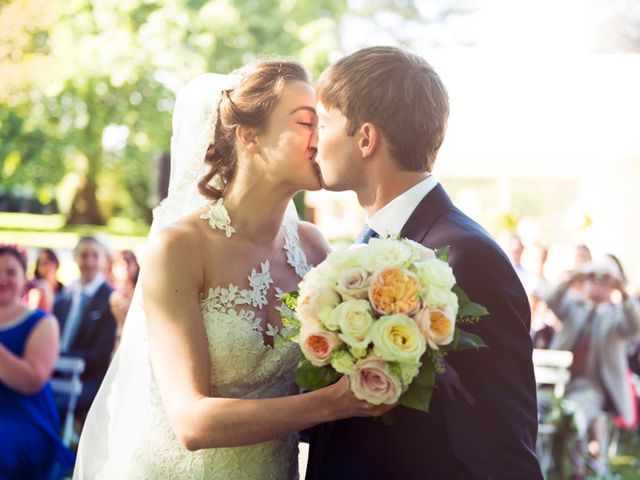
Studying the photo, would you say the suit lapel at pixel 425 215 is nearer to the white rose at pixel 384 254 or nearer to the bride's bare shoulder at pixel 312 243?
the white rose at pixel 384 254

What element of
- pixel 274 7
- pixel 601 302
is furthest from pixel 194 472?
pixel 274 7

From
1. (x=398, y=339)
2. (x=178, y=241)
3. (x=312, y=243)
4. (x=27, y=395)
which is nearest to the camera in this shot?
(x=398, y=339)

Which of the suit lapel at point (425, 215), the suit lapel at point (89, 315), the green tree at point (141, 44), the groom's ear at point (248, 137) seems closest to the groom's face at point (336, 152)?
the suit lapel at point (425, 215)

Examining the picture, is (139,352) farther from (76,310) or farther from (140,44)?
(140,44)

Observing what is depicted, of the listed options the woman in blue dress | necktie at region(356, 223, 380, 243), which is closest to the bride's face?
necktie at region(356, 223, 380, 243)

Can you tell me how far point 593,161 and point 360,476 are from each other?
10344mm

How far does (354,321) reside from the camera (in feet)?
7.34

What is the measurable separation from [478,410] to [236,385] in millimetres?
927

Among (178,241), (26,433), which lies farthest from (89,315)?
(178,241)

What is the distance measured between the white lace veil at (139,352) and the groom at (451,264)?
67 cm

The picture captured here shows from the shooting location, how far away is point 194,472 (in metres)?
3.22

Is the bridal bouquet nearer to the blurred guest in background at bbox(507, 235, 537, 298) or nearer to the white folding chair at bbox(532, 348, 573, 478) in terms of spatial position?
the white folding chair at bbox(532, 348, 573, 478)

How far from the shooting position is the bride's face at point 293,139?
3.16 metres

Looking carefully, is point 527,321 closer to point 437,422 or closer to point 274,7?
point 437,422
